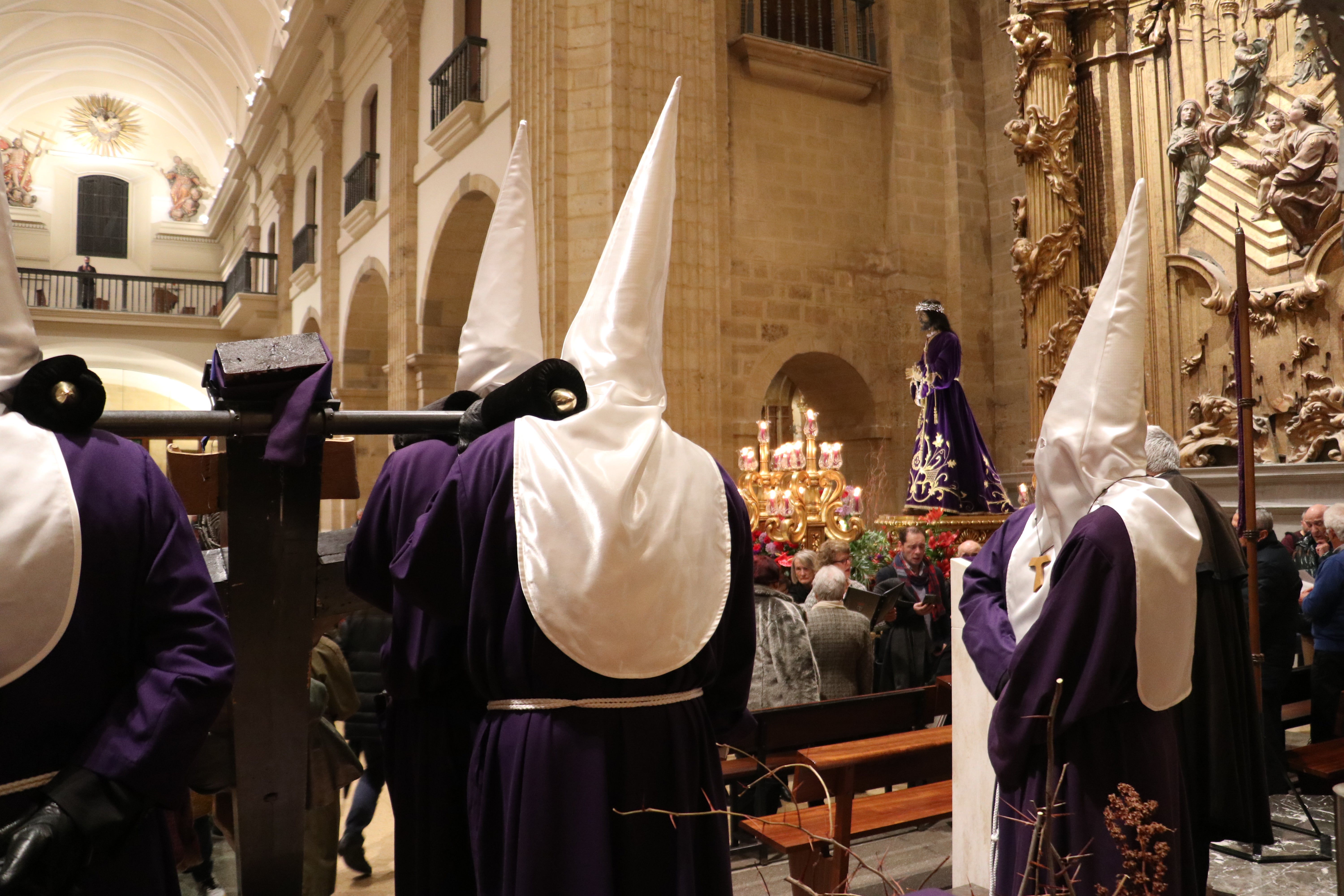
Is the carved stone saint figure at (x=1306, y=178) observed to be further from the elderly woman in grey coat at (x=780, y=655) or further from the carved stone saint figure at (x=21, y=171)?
the carved stone saint figure at (x=21, y=171)

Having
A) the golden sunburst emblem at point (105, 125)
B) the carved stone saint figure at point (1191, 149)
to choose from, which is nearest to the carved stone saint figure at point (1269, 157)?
the carved stone saint figure at point (1191, 149)

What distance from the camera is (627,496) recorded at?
6.53 ft

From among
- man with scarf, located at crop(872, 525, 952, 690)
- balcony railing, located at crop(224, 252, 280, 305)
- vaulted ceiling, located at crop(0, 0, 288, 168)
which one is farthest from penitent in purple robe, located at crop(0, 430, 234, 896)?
vaulted ceiling, located at crop(0, 0, 288, 168)

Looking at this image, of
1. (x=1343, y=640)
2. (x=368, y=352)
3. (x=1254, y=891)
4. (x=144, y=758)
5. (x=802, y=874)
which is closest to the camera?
(x=144, y=758)

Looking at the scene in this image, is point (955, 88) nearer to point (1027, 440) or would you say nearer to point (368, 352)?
point (1027, 440)

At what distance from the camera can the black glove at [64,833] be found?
4.75ft

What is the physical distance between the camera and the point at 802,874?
131 inches

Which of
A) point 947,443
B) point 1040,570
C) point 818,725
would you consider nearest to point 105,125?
point 947,443

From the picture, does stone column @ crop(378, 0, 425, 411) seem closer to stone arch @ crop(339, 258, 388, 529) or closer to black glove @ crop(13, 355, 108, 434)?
stone arch @ crop(339, 258, 388, 529)

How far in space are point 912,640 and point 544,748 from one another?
13.7 feet

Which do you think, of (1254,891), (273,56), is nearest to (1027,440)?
(1254,891)

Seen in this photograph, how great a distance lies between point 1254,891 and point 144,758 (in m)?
3.89

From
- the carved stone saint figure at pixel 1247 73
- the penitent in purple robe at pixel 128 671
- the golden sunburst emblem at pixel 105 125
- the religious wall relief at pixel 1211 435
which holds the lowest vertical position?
the penitent in purple robe at pixel 128 671

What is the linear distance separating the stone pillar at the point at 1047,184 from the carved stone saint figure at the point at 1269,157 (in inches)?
64.4
